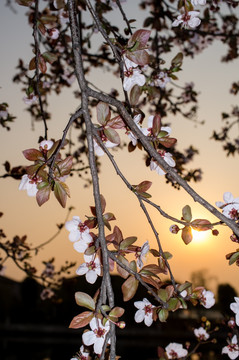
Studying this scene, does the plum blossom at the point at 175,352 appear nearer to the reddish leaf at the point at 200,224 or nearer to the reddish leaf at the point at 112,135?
the reddish leaf at the point at 200,224

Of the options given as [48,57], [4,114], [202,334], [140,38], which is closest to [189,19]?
[140,38]

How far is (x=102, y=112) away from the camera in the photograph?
1.16 meters

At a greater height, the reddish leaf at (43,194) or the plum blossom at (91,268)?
the reddish leaf at (43,194)

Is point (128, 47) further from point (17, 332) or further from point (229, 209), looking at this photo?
point (17, 332)

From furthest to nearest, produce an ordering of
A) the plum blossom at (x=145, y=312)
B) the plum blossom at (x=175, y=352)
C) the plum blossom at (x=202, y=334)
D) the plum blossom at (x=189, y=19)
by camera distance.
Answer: the plum blossom at (x=202, y=334) → the plum blossom at (x=175, y=352) → the plum blossom at (x=189, y=19) → the plum blossom at (x=145, y=312)

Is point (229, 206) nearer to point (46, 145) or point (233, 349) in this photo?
point (46, 145)

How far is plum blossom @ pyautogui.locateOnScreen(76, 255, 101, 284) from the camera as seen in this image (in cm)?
118

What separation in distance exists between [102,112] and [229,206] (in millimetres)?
520

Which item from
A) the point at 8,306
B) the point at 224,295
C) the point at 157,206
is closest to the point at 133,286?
the point at 157,206

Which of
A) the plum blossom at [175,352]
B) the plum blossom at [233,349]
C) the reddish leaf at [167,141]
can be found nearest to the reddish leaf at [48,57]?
the reddish leaf at [167,141]

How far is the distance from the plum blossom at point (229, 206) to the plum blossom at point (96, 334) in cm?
52

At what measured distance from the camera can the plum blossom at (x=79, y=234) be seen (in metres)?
1.22

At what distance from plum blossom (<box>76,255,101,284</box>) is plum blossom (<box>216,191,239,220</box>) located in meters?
0.46

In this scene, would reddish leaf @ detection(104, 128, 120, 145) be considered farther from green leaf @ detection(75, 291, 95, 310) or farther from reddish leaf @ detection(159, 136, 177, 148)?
green leaf @ detection(75, 291, 95, 310)
